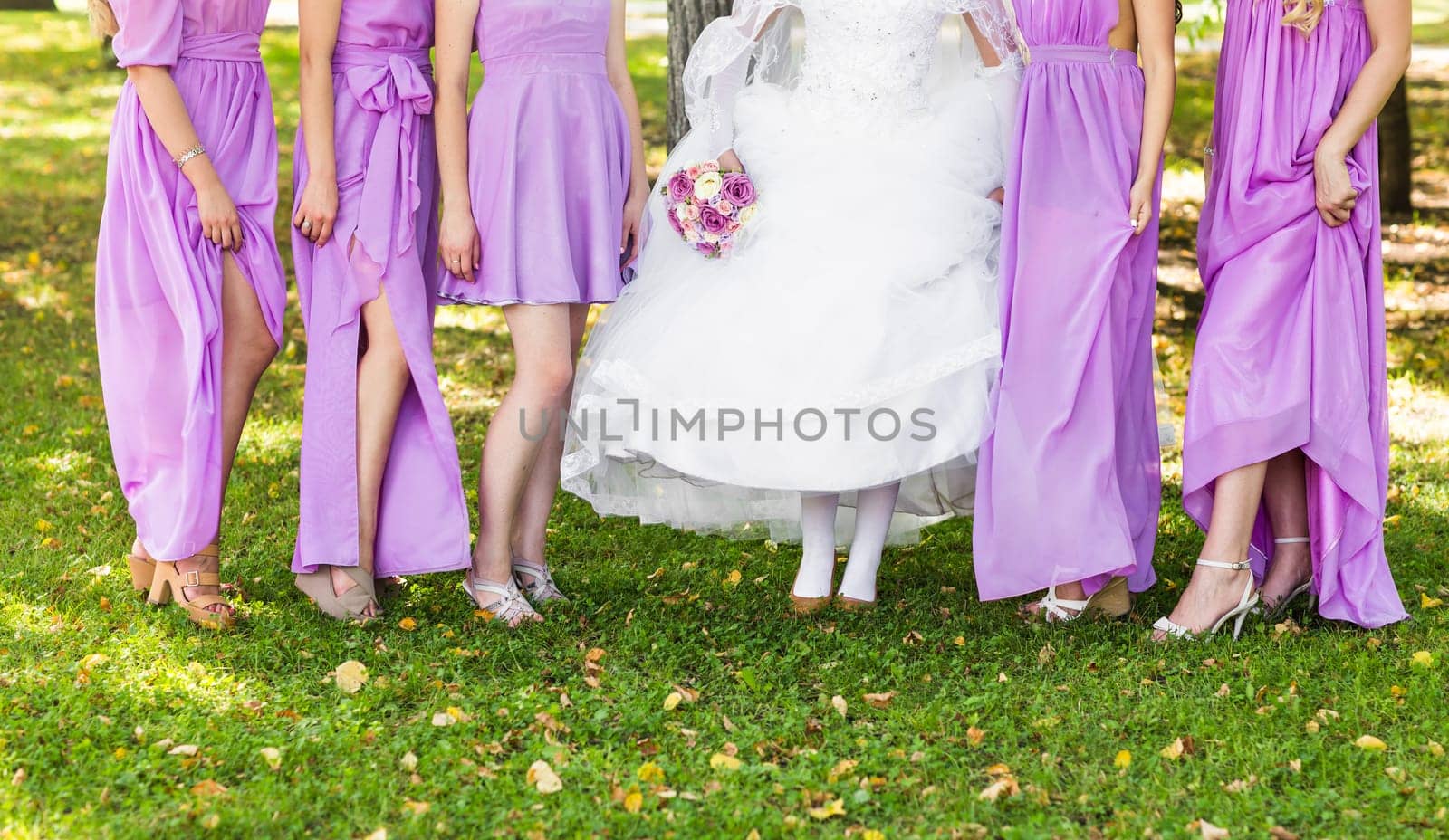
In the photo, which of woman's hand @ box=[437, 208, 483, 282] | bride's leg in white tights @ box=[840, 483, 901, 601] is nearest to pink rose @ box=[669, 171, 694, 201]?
woman's hand @ box=[437, 208, 483, 282]

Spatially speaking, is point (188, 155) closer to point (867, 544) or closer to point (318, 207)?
point (318, 207)

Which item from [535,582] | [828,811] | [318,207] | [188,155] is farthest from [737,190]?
[828,811]

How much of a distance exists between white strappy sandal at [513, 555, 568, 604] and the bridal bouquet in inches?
42.3

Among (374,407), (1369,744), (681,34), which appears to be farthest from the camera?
(681,34)

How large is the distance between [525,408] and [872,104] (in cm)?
128

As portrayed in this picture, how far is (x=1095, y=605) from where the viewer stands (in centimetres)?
386

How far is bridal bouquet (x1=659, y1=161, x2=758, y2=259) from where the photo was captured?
12.2ft

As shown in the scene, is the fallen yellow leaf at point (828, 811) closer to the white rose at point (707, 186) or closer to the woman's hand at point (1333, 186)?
the white rose at point (707, 186)

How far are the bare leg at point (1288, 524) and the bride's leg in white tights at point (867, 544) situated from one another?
3.49 ft

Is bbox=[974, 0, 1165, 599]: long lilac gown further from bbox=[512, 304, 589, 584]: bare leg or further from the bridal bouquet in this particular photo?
bbox=[512, 304, 589, 584]: bare leg

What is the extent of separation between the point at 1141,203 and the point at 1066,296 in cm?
31

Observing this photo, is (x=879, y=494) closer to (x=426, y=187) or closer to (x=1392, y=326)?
(x=426, y=187)

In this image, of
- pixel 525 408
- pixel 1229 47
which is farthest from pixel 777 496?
pixel 1229 47

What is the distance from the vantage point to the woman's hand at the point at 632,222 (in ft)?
13.0
